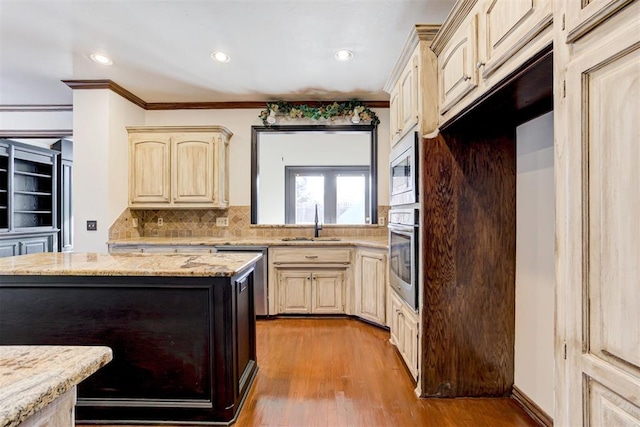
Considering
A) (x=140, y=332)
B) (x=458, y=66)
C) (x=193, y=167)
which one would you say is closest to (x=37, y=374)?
(x=140, y=332)

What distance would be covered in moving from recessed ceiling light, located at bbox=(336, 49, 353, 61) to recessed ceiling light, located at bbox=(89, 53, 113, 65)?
209 centimetres

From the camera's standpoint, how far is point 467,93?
1670 mm

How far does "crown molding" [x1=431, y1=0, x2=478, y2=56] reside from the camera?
5.39 ft

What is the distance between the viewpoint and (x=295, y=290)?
3.67 meters

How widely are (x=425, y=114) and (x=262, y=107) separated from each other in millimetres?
2600

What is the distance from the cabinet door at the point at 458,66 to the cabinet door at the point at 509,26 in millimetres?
76

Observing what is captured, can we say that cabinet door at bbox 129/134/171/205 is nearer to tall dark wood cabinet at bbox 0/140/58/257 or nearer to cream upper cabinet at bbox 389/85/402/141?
tall dark wood cabinet at bbox 0/140/58/257

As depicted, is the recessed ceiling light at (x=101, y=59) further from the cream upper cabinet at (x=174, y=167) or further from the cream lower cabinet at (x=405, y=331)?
the cream lower cabinet at (x=405, y=331)

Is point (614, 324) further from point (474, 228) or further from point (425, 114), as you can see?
point (425, 114)

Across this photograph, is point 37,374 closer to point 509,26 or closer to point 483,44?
point 509,26

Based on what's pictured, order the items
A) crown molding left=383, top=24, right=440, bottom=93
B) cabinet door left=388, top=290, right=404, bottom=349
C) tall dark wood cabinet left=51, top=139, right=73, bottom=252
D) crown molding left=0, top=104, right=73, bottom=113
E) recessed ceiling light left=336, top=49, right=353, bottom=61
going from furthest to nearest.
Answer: tall dark wood cabinet left=51, top=139, right=73, bottom=252
crown molding left=0, top=104, right=73, bottom=113
recessed ceiling light left=336, top=49, right=353, bottom=61
cabinet door left=388, top=290, right=404, bottom=349
crown molding left=383, top=24, right=440, bottom=93

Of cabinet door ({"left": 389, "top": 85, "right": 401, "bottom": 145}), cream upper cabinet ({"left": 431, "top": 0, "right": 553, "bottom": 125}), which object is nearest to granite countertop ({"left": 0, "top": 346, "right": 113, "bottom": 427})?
cream upper cabinet ({"left": 431, "top": 0, "right": 553, "bottom": 125})

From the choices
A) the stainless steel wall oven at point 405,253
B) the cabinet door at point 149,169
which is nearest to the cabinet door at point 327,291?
the stainless steel wall oven at point 405,253

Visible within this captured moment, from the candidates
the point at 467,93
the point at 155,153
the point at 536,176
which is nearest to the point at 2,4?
the point at 155,153
